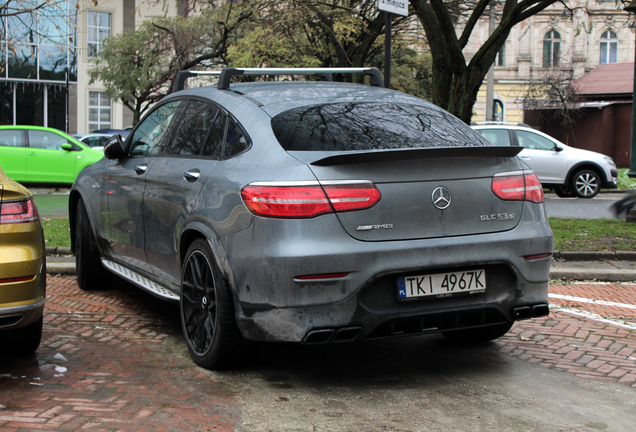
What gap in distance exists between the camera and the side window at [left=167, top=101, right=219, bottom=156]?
466cm

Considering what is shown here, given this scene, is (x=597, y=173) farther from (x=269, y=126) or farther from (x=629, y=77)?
(x=629, y=77)

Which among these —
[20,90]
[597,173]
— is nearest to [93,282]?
[597,173]

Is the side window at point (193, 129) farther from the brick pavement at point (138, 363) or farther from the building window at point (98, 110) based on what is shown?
the building window at point (98, 110)

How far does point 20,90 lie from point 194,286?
3618 cm

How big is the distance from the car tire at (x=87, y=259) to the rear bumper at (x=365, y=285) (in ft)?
9.36

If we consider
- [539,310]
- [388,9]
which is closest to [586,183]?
[388,9]

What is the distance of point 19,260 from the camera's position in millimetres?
3906

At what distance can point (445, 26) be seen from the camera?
11.1 m

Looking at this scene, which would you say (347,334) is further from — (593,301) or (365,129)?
(593,301)

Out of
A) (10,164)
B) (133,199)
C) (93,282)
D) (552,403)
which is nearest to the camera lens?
(552,403)

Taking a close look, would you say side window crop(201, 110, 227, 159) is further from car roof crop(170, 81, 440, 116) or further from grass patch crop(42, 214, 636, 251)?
grass patch crop(42, 214, 636, 251)

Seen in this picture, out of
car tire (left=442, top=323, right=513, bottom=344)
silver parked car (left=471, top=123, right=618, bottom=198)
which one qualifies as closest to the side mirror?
car tire (left=442, top=323, right=513, bottom=344)

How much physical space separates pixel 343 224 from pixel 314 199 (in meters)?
0.19

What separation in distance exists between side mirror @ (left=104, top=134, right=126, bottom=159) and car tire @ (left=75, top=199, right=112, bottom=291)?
0.95 metres
